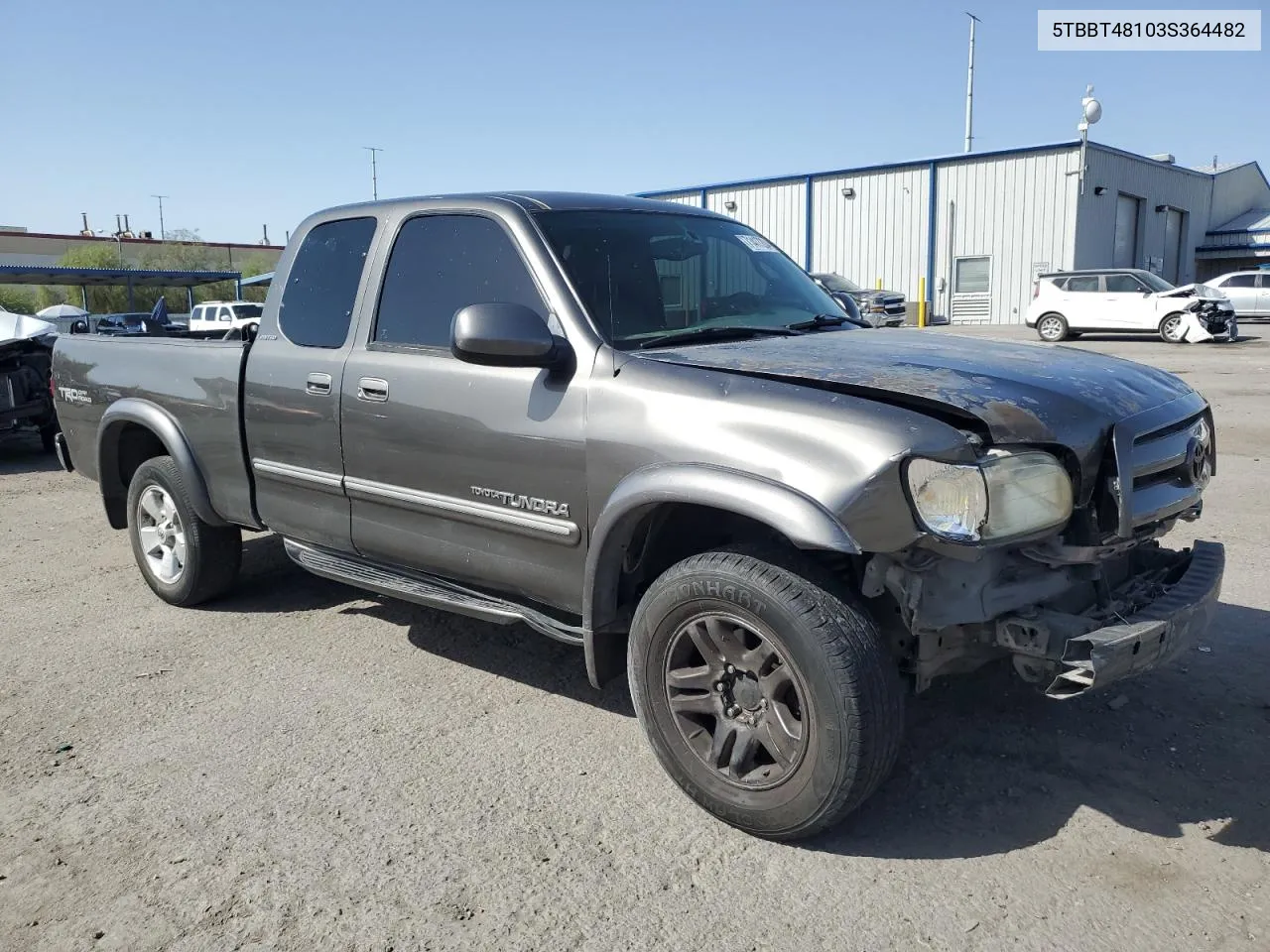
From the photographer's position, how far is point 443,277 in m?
3.96

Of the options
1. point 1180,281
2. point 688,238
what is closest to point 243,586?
point 688,238

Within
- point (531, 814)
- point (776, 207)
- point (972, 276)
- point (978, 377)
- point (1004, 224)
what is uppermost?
point (776, 207)

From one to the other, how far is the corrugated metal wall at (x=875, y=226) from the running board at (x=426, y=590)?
30.7 m

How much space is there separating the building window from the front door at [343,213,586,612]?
30243 mm

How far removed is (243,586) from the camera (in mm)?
5652

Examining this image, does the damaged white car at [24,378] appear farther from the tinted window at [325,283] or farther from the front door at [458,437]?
the front door at [458,437]

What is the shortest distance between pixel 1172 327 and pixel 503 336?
72.9 feet

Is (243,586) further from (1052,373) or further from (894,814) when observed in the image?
(1052,373)

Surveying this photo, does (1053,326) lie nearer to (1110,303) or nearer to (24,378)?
(1110,303)

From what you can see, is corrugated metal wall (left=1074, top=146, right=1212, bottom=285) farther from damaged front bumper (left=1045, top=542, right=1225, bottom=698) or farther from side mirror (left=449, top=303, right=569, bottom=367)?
side mirror (left=449, top=303, right=569, bottom=367)

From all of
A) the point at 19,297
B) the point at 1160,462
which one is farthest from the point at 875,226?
the point at 19,297

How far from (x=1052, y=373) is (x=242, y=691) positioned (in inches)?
131

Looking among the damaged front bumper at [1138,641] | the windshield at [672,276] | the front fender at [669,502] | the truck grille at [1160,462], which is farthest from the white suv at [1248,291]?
the front fender at [669,502]

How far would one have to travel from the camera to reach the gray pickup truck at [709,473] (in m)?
2.74
